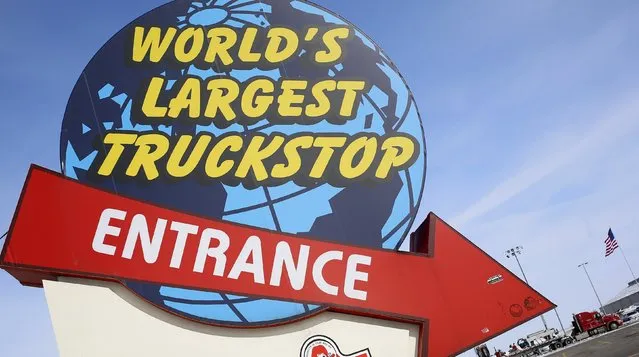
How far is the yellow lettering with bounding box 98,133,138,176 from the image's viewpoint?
8828mm

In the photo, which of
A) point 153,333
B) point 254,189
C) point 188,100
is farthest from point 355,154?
point 153,333

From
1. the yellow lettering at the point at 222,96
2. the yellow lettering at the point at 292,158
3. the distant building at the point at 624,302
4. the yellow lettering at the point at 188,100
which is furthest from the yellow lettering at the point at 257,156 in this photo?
the distant building at the point at 624,302

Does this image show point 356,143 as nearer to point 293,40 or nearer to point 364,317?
point 293,40

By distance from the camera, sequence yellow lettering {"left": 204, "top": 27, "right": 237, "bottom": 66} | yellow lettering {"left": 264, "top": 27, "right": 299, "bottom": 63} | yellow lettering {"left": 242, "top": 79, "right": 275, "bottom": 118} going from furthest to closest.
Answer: yellow lettering {"left": 264, "top": 27, "right": 299, "bottom": 63}
yellow lettering {"left": 204, "top": 27, "right": 237, "bottom": 66}
yellow lettering {"left": 242, "top": 79, "right": 275, "bottom": 118}

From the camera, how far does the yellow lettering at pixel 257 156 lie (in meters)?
9.08

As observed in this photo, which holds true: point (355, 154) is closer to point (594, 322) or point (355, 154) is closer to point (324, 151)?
point (324, 151)

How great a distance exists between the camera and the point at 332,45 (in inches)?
403

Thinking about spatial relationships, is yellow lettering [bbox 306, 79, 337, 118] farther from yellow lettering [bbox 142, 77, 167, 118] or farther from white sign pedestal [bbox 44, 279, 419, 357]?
white sign pedestal [bbox 44, 279, 419, 357]

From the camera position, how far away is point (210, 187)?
29.3 feet

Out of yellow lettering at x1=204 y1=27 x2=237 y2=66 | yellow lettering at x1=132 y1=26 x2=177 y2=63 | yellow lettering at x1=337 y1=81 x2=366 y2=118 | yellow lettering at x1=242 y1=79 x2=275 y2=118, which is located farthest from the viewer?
yellow lettering at x1=204 y1=27 x2=237 y2=66

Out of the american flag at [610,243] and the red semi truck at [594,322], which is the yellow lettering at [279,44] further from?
the red semi truck at [594,322]

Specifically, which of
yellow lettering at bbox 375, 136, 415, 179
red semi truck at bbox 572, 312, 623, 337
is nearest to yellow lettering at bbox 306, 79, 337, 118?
yellow lettering at bbox 375, 136, 415, 179

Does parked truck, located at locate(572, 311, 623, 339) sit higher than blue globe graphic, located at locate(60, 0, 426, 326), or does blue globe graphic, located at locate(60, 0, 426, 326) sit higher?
blue globe graphic, located at locate(60, 0, 426, 326)

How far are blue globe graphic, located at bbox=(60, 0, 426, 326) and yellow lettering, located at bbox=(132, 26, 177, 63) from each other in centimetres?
24
